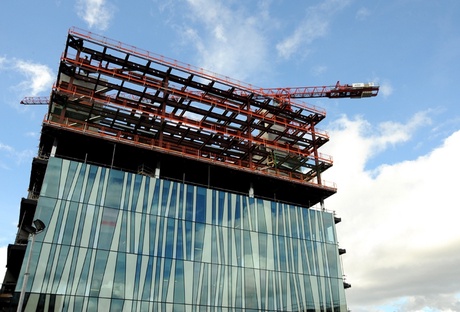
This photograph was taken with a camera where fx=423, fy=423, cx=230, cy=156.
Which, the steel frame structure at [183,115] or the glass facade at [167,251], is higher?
the steel frame structure at [183,115]

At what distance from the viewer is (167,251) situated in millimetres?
41094

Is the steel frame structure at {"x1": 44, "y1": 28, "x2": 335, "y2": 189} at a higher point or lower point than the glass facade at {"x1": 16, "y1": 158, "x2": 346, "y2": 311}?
higher

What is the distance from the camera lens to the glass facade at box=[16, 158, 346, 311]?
36531mm

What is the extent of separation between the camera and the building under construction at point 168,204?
37.6 meters

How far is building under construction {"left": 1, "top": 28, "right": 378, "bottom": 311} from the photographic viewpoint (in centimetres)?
3756

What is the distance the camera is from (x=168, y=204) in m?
43.5

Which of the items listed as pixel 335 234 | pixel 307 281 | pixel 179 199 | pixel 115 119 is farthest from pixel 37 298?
pixel 335 234

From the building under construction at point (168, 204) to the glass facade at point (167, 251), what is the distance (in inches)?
4.3

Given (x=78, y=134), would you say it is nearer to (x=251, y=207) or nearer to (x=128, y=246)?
(x=128, y=246)

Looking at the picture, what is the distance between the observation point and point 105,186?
137 feet

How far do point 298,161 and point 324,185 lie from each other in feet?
15.5

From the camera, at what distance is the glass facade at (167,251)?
36531 mm

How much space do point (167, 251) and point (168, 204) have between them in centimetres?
494

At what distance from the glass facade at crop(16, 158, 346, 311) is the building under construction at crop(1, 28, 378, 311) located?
11 cm
